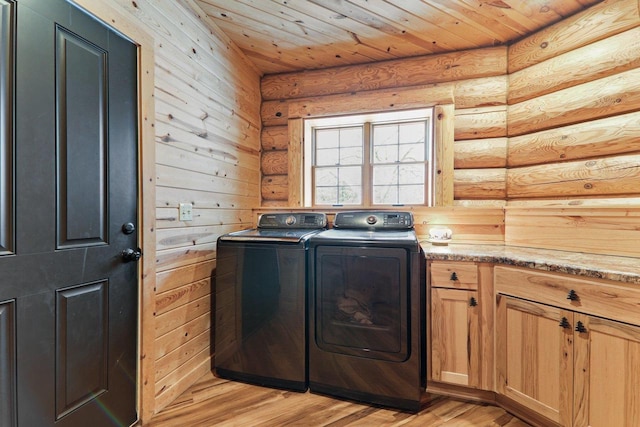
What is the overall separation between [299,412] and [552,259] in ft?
5.47

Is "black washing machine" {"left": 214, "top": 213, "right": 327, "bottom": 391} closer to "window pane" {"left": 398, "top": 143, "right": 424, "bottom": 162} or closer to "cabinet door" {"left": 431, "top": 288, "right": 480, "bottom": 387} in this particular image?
"cabinet door" {"left": 431, "top": 288, "right": 480, "bottom": 387}

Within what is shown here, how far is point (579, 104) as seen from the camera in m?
1.97

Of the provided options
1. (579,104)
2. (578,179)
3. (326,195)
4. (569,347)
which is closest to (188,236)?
(326,195)

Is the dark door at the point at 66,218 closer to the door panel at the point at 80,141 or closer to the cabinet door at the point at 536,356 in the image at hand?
the door panel at the point at 80,141

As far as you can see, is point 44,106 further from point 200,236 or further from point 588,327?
point 588,327

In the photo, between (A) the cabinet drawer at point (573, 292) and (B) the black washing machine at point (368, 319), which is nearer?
(A) the cabinet drawer at point (573, 292)

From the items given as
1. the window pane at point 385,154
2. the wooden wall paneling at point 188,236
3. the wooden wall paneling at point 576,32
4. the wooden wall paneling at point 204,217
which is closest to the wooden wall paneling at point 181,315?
the wooden wall paneling at point 188,236

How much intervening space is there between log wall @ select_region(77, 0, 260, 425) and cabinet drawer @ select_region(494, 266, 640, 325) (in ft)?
6.34

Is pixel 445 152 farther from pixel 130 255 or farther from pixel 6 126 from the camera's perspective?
pixel 6 126

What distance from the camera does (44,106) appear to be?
117 centimetres

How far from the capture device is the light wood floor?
168 centimetres

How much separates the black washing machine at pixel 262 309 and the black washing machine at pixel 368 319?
0.30 ft

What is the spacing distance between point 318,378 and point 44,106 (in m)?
1.97

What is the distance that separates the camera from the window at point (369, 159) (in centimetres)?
267
